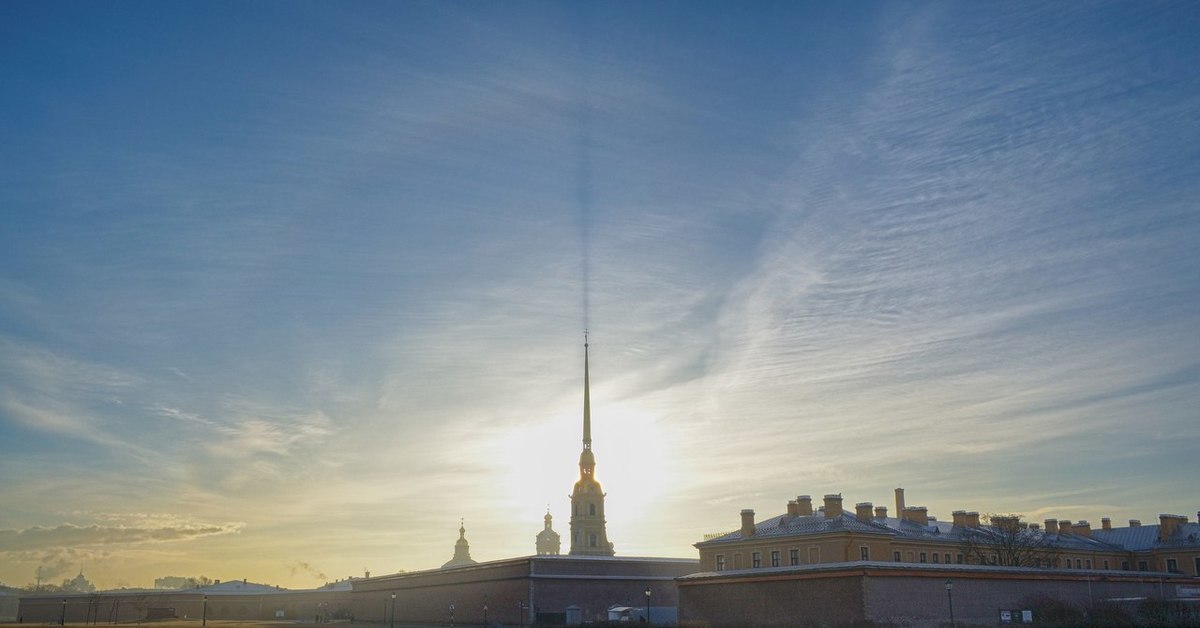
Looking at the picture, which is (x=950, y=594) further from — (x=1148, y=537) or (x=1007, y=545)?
(x=1148, y=537)

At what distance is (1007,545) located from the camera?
3130 inches

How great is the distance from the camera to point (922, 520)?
80.2 meters

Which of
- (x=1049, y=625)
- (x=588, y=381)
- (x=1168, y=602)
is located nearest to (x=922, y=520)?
(x=1168, y=602)

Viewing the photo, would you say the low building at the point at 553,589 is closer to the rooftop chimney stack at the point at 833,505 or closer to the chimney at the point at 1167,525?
the rooftop chimney stack at the point at 833,505

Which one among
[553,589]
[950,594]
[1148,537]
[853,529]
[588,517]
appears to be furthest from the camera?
[588,517]

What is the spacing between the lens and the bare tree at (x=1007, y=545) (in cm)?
7819

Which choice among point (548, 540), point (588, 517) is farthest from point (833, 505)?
point (548, 540)

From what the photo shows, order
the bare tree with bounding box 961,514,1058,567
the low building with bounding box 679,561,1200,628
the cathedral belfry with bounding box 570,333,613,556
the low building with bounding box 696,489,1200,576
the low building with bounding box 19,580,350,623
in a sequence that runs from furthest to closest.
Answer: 1. the low building with bounding box 19,580,350,623
2. the cathedral belfry with bounding box 570,333,613,556
3. the bare tree with bounding box 961,514,1058,567
4. the low building with bounding box 696,489,1200,576
5. the low building with bounding box 679,561,1200,628

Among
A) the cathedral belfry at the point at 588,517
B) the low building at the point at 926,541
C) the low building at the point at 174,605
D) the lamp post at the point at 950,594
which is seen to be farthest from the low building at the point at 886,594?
the low building at the point at 174,605

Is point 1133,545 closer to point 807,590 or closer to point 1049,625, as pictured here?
point 1049,625

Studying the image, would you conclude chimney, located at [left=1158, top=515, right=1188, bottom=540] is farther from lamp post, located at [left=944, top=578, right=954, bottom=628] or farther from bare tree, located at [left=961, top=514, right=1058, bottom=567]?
lamp post, located at [left=944, top=578, right=954, bottom=628]

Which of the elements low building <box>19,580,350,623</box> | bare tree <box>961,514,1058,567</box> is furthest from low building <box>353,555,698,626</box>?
low building <box>19,580,350,623</box>

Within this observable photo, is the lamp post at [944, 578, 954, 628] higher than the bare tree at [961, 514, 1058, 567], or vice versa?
the bare tree at [961, 514, 1058, 567]

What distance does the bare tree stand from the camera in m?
78.2
